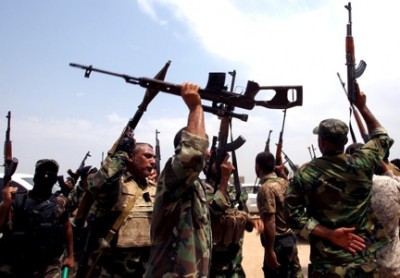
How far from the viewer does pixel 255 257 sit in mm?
10328

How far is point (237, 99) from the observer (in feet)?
10.5

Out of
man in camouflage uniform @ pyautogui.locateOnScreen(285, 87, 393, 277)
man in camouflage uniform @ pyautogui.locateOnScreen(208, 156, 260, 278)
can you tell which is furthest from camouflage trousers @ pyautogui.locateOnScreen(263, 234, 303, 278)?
man in camouflage uniform @ pyautogui.locateOnScreen(285, 87, 393, 277)

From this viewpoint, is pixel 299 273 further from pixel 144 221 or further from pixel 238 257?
pixel 144 221

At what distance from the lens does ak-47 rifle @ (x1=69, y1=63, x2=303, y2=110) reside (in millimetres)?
3062

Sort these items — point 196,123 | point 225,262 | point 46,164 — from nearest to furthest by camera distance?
point 196,123
point 46,164
point 225,262

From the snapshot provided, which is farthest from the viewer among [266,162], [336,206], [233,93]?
[266,162]

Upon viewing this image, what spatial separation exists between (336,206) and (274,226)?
2.19 meters

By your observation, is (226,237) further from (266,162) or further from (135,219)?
(266,162)

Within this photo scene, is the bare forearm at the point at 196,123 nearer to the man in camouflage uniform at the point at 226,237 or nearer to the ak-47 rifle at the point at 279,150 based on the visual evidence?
the man in camouflage uniform at the point at 226,237

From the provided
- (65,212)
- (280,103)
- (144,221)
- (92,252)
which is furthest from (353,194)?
(65,212)

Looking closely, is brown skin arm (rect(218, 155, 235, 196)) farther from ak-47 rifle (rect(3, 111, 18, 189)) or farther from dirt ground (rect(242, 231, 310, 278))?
dirt ground (rect(242, 231, 310, 278))

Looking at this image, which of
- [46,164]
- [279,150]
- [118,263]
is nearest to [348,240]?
[118,263]

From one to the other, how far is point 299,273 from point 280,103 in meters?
3.30

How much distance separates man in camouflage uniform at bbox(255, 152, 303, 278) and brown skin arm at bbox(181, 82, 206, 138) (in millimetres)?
3094
